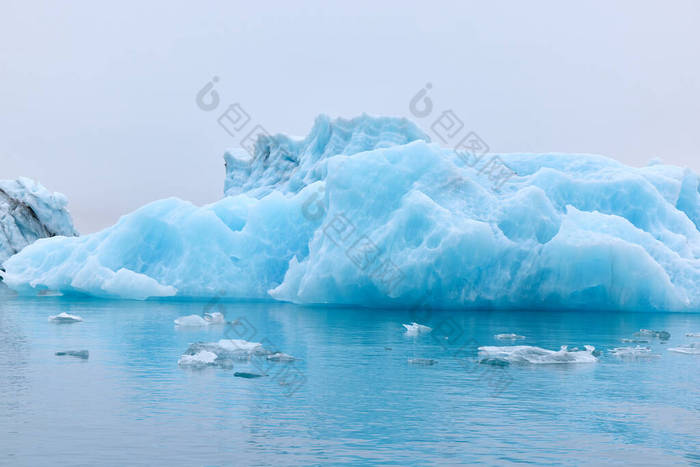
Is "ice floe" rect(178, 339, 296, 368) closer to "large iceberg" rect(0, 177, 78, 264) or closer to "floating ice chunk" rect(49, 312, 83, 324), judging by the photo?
"floating ice chunk" rect(49, 312, 83, 324)

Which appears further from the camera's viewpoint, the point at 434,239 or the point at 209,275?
the point at 209,275

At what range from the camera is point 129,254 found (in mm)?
27453

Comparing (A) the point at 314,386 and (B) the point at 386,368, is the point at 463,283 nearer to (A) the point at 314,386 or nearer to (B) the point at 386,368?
(B) the point at 386,368

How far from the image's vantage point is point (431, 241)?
2108cm

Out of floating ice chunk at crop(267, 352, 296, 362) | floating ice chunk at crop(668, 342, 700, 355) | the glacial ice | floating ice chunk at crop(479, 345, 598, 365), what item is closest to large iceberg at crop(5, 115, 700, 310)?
the glacial ice

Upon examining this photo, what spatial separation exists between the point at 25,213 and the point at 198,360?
149ft

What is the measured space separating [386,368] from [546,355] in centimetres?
270

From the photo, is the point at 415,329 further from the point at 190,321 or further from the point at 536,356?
the point at 190,321

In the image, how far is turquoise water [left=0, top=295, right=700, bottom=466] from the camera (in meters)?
6.76

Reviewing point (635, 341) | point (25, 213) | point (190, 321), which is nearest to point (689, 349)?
point (635, 341)

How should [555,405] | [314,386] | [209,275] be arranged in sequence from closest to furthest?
[555,405], [314,386], [209,275]

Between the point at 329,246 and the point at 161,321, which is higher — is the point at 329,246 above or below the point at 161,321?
above

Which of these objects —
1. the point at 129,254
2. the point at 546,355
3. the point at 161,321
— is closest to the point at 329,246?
the point at 161,321

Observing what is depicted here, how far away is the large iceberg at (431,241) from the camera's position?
21.4m
